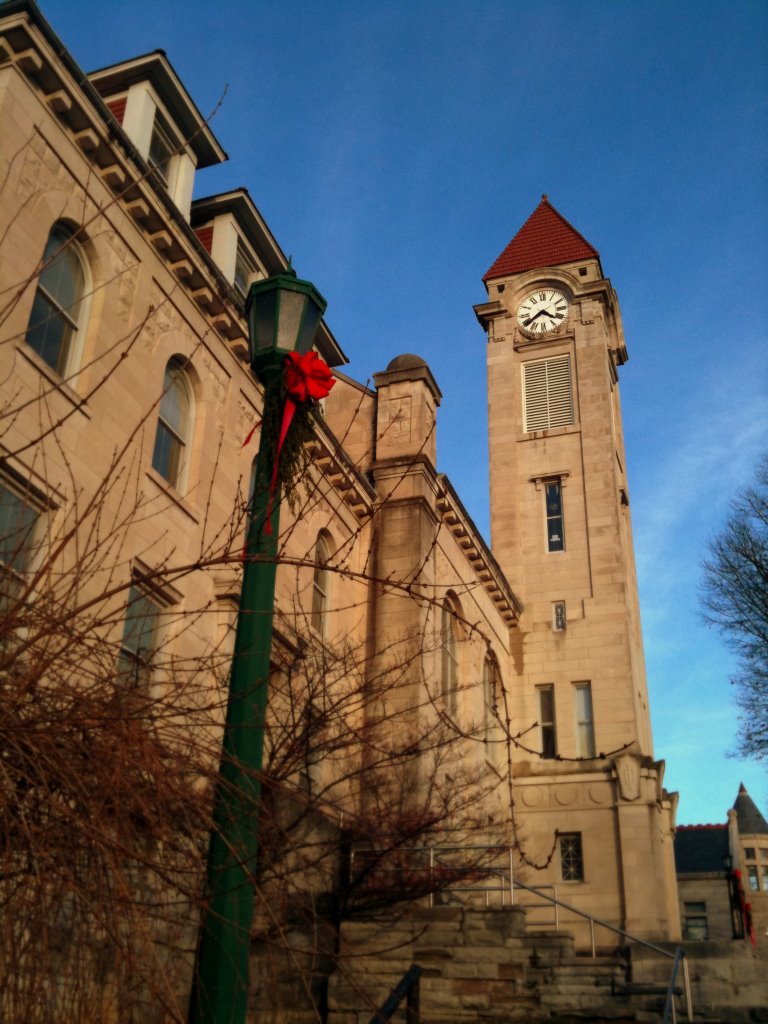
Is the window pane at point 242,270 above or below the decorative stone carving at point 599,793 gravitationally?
above

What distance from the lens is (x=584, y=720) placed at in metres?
29.2

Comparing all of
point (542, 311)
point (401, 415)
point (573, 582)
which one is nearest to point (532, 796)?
point (573, 582)

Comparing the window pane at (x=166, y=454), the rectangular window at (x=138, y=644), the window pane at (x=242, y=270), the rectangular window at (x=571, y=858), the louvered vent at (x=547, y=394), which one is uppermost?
the louvered vent at (x=547, y=394)

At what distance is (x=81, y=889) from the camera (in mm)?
4031

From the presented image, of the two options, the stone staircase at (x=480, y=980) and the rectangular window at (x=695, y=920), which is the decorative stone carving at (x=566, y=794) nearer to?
the stone staircase at (x=480, y=980)

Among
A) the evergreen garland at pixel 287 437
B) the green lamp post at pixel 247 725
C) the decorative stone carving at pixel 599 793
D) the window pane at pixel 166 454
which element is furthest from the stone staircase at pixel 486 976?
the decorative stone carving at pixel 599 793

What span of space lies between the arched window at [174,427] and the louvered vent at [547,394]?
61.3 ft

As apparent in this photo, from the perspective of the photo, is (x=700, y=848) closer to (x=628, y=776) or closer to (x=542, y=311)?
(x=628, y=776)

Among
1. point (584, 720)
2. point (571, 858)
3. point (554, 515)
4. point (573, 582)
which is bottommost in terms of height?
point (571, 858)

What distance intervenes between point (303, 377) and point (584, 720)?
79.9ft

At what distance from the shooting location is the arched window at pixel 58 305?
13.0 m

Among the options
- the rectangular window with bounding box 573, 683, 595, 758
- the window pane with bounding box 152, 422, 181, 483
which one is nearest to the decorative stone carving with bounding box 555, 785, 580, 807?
the rectangular window with bounding box 573, 683, 595, 758

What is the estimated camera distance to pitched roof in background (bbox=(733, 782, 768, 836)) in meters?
65.9

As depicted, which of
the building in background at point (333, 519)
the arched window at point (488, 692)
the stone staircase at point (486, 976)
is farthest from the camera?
the arched window at point (488, 692)
